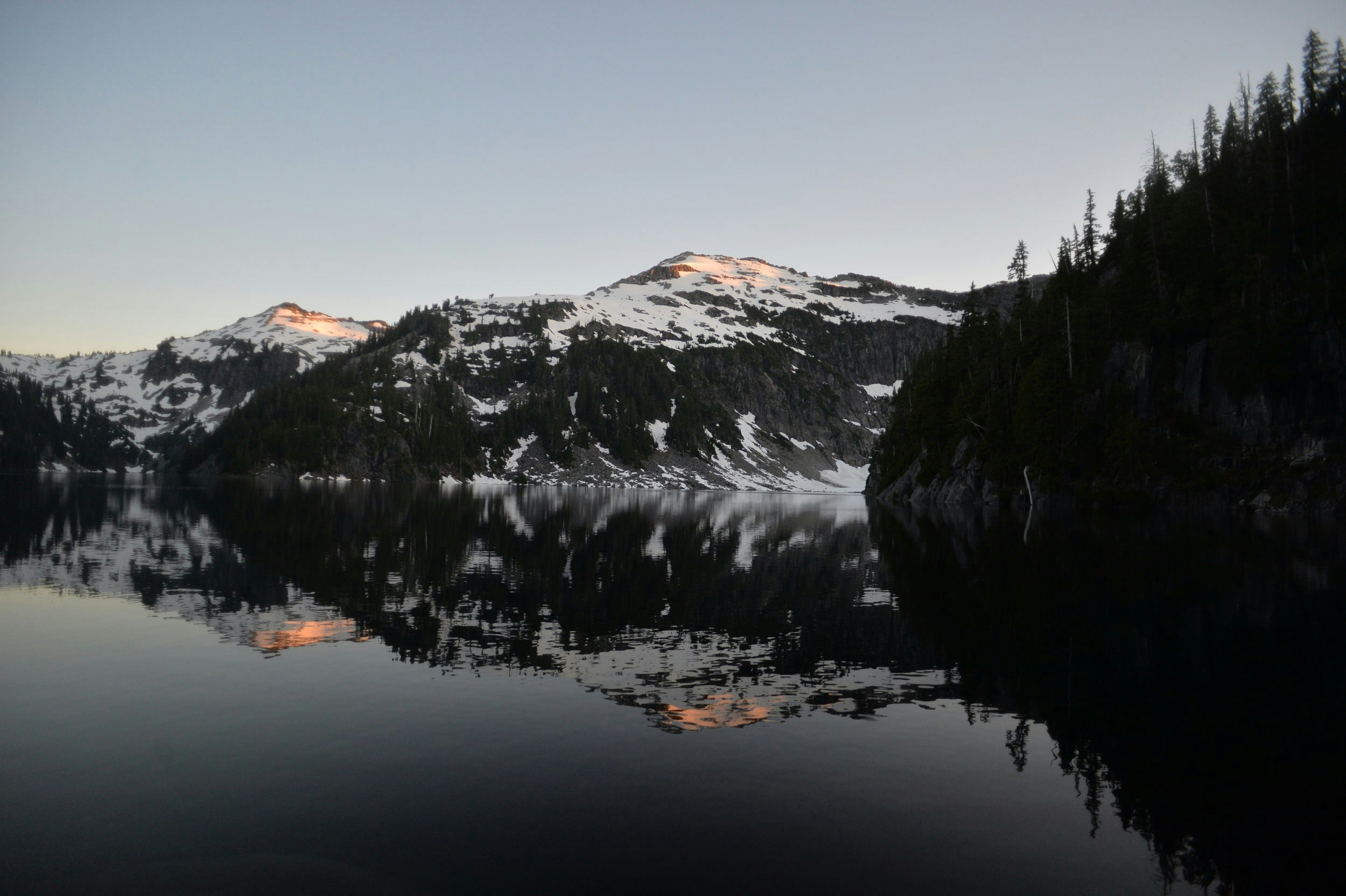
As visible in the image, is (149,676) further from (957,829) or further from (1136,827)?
(1136,827)

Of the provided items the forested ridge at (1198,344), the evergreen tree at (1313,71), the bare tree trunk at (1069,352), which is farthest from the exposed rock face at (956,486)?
the evergreen tree at (1313,71)

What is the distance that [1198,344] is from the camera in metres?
90.4

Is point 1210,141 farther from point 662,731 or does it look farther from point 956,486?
point 662,731

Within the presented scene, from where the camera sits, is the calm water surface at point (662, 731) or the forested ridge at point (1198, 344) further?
the forested ridge at point (1198, 344)

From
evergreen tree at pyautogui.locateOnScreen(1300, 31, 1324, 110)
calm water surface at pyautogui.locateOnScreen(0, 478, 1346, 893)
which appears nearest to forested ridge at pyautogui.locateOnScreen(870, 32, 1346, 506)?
evergreen tree at pyautogui.locateOnScreen(1300, 31, 1324, 110)

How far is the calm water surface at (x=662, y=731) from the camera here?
9.78 metres

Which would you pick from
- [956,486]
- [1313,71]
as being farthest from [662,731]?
[1313,71]

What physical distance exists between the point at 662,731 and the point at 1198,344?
98894 mm

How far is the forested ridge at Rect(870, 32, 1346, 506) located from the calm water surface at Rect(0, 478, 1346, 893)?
58.4 meters

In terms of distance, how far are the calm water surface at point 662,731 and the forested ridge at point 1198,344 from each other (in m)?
58.4

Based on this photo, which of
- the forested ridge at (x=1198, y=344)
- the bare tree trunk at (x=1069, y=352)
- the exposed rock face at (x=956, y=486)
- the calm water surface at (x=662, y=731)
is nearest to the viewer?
the calm water surface at (x=662, y=731)

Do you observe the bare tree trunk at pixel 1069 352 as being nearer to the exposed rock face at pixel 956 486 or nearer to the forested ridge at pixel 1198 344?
the forested ridge at pixel 1198 344

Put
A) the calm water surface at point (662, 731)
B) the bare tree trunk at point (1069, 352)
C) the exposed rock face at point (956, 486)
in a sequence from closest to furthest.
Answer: the calm water surface at point (662, 731), the bare tree trunk at point (1069, 352), the exposed rock face at point (956, 486)

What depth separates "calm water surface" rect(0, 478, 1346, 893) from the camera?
9781 mm
